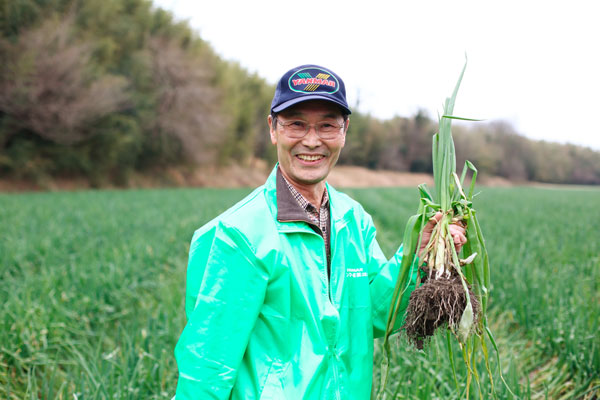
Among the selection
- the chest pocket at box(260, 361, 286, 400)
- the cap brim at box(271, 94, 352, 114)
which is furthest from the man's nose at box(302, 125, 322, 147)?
the chest pocket at box(260, 361, 286, 400)

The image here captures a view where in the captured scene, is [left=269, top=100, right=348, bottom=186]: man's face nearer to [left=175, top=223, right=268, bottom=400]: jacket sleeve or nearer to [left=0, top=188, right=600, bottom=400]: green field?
[left=175, top=223, right=268, bottom=400]: jacket sleeve

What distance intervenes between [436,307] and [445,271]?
14 cm

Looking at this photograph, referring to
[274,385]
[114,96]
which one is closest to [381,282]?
[274,385]

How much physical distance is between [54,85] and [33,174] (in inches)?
157

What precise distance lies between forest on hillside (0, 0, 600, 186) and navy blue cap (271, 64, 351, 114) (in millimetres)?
19624

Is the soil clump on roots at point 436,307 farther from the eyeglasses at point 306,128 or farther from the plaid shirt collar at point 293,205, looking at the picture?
the eyeglasses at point 306,128

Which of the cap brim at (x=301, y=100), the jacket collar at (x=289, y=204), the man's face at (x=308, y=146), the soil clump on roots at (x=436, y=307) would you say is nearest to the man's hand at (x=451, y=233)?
the soil clump on roots at (x=436, y=307)

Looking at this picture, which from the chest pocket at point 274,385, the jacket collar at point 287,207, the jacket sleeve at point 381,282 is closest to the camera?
the chest pocket at point 274,385

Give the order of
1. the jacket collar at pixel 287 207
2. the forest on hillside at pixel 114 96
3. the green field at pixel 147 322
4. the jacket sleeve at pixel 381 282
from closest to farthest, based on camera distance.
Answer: the jacket collar at pixel 287 207, the jacket sleeve at pixel 381 282, the green field at pixel 147 322, the forest on hillside at pixel 114 96

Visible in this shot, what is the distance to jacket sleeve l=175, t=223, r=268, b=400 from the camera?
4.15 feet

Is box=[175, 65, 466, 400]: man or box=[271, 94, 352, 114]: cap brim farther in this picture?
box=[271, 94, 352, 114]: cap brim

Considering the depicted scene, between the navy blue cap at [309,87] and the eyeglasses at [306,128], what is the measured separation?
0.24 feet

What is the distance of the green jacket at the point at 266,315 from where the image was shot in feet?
4.18

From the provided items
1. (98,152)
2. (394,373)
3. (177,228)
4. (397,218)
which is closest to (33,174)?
(98,152)
